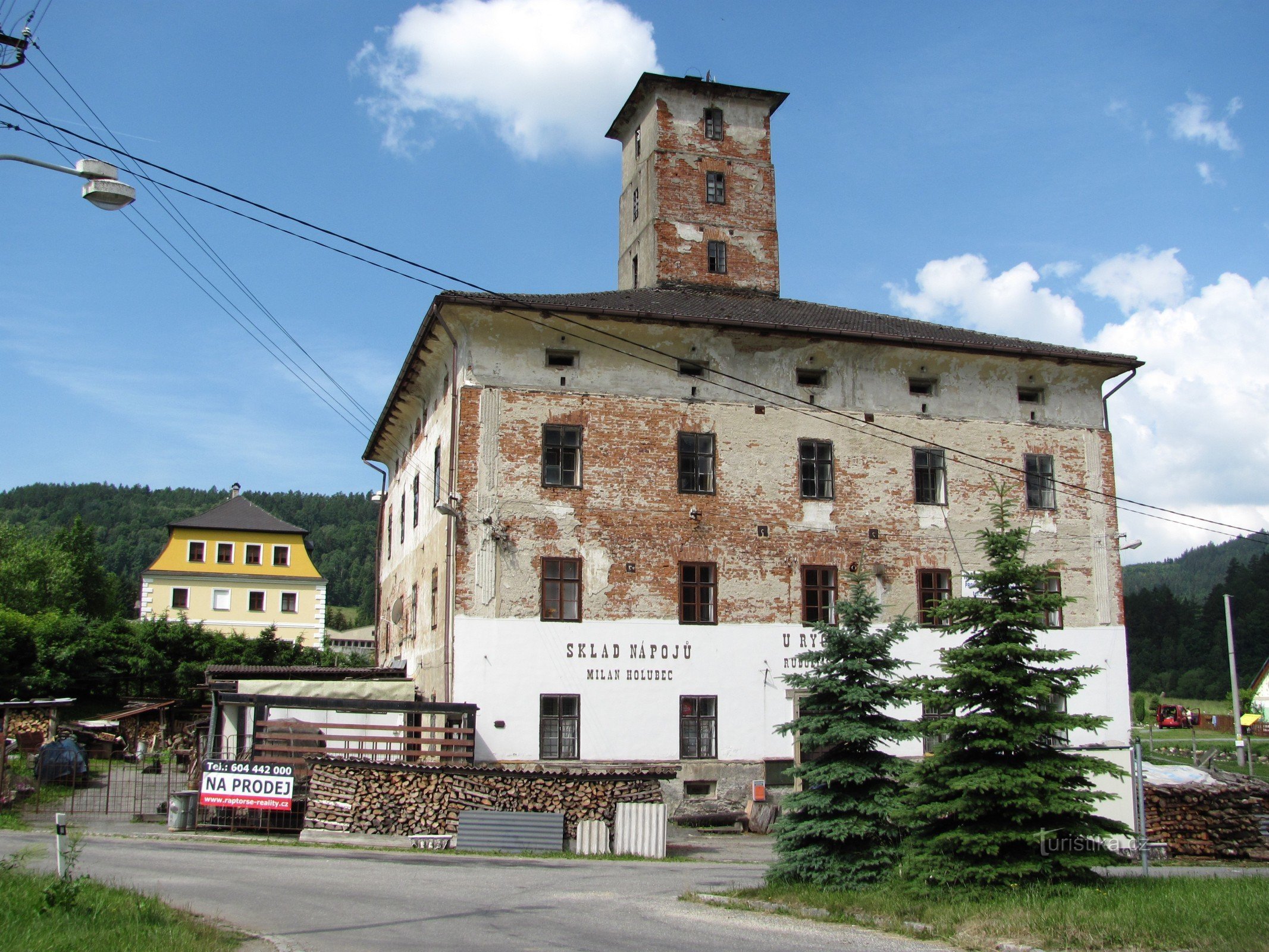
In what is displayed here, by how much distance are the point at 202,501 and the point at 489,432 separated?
15713cm

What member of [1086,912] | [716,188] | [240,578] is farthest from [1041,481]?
[240,578]

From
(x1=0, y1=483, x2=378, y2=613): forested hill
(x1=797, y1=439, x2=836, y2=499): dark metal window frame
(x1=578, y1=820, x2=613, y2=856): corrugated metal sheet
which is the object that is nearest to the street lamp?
(x1=578, y1=820, x2=613, y2=856): corrugated metal sheet

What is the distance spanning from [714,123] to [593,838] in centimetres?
2435

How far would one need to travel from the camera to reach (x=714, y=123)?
3659cm

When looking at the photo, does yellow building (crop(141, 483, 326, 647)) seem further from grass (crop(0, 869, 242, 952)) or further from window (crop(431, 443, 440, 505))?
grass (crop(0, 869, 242, 952))

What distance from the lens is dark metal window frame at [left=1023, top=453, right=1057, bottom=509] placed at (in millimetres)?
29750

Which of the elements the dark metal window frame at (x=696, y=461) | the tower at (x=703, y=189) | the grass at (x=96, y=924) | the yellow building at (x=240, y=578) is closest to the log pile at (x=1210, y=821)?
the dark metal window frame at (x=696, y=461)

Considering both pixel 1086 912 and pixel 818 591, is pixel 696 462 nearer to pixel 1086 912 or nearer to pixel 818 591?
pixel 818 591

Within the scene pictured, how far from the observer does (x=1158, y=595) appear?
12375 centimetres

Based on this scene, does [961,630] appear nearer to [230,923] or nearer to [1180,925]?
[1180,925]

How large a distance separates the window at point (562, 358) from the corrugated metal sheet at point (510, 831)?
10.9m

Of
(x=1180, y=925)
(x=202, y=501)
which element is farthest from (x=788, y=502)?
(x=202, y=501)

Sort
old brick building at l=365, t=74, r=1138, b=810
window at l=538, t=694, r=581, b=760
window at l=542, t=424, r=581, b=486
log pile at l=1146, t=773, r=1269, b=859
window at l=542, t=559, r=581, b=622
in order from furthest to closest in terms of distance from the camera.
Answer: window at l=542, t=424, r=581, b=486
window at l=542, t=559, r=581, b=622
old brick building at l=365, t=74, r=1138, b=810
window at l=538, t=694, r=581, b=760
log pile at l=1146, t=773, r=1269, b=859

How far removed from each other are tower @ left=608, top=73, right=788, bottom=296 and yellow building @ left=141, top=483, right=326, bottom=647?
1554 inches
